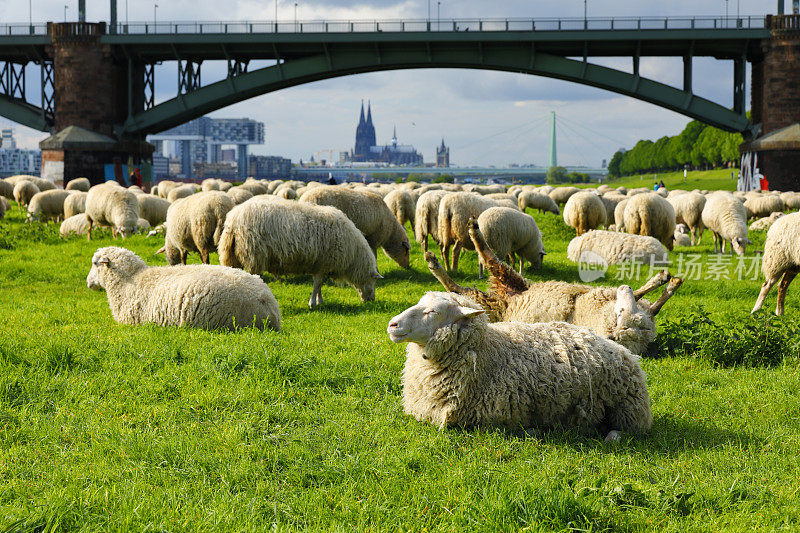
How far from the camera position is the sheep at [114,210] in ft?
58.7


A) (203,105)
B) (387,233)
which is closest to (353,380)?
(387,233)

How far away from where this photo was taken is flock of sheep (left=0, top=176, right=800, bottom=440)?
447 centimetres

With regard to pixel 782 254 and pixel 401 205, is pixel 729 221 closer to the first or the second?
pixel 782 254

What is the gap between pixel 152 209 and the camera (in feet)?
67.3

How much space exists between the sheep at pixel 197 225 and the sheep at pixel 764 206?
19912 millimetres

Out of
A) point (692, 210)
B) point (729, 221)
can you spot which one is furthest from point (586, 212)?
point (729, 221)

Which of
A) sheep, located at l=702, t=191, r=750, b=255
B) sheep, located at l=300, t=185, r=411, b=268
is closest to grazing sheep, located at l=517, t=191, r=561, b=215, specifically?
sheep, located at l=702, t=191, r=750, b=255

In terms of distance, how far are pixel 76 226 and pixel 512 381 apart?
17.1 meters

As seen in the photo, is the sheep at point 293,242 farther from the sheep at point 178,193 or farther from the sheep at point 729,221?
the sheep at point 178,193

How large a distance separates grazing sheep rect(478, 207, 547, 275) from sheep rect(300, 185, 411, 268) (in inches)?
67.9

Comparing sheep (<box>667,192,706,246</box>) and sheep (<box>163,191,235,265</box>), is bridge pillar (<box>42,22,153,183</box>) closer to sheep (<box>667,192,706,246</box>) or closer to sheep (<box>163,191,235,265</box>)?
sheep (<box>163,191,235,265</box>)

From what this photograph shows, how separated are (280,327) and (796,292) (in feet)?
28.6

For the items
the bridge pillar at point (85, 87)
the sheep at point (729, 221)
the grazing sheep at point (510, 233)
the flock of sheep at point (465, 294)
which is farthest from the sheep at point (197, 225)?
the bridge pillar at point (85, 87)

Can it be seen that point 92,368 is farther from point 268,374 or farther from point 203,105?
point 203,105
